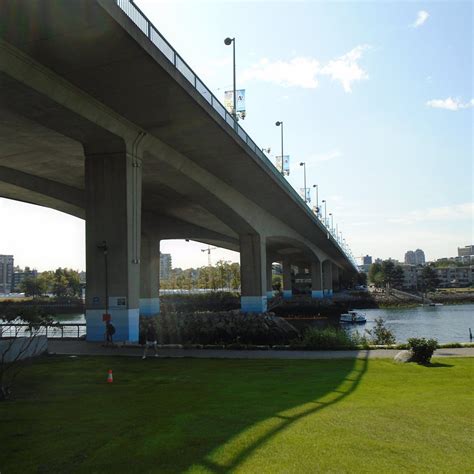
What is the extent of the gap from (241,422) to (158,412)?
1.84 meters

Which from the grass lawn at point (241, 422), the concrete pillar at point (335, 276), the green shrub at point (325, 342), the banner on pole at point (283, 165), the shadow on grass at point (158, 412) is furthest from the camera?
the concrete pillar at point (335, 276)

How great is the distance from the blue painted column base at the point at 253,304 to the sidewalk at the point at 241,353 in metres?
30.5

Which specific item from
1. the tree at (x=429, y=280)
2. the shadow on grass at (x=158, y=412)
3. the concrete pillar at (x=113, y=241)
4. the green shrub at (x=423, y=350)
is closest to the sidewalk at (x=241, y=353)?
the green shrub at (x=423, y=350)

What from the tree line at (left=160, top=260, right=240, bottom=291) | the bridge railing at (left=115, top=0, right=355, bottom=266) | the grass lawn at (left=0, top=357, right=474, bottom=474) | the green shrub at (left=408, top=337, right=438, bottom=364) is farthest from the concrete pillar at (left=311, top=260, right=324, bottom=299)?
the grass lawn at (left=0, top=357, right=474, bottom=474)

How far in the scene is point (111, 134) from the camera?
970 inches

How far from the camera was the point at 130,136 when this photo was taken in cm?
2600

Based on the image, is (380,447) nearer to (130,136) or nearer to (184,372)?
(184,372)

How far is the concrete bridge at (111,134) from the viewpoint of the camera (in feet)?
54.8

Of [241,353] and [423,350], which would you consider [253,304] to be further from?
[423,350]

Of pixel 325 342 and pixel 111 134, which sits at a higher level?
pixel 111 134

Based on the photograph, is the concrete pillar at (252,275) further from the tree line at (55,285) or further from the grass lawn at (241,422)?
the tree line at (55,285)

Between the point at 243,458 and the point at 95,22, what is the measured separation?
551 inches

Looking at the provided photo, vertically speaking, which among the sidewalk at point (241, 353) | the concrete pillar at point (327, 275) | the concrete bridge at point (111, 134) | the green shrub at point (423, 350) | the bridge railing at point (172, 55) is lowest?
the sidewalk at point (241, 353)

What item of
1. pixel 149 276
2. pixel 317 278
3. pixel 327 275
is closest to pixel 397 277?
pixel 327 275
